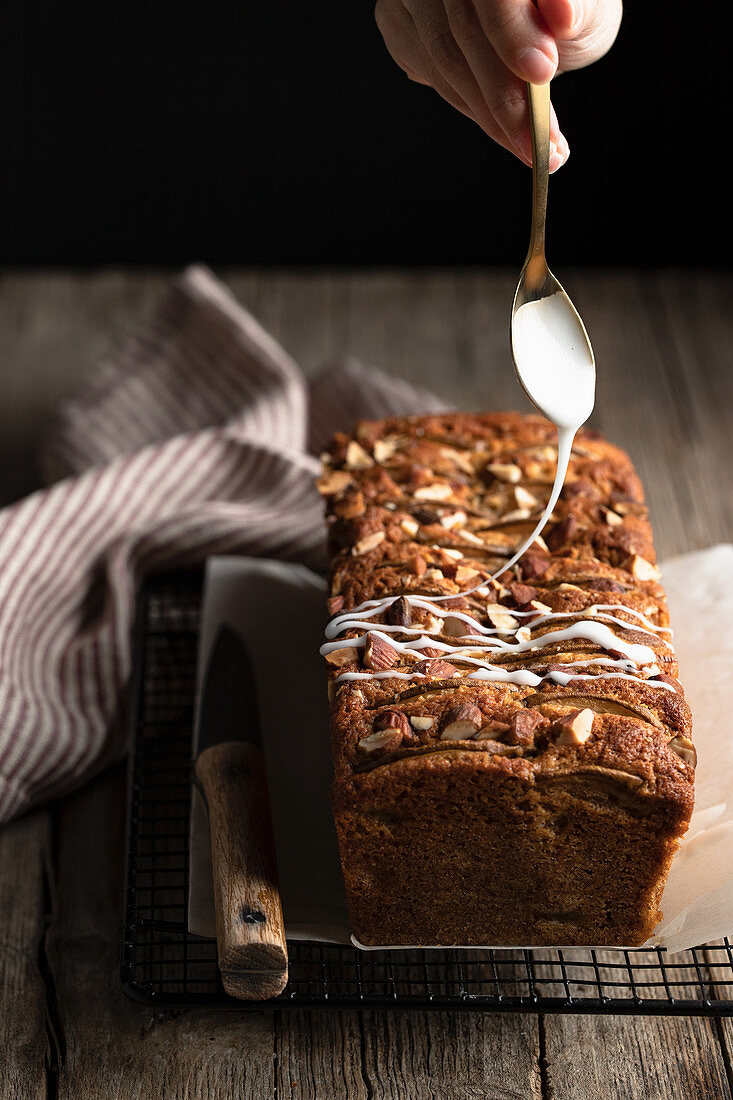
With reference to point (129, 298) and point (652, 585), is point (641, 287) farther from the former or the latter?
point (652, 585)

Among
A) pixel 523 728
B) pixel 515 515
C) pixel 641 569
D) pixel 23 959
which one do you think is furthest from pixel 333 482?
pixel 23 959

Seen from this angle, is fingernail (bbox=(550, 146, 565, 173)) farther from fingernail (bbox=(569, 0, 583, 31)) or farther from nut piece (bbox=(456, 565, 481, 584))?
nut piece (bbox=(456, 565, 481, 584))

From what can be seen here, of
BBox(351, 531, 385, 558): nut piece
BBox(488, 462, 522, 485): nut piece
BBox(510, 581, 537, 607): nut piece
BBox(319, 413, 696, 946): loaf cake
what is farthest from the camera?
BBox(488, 462, 522, 485): nut piece

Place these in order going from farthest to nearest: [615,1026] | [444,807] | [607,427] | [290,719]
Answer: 1. [607,427]
2. [290,719]
3. [615,1026]
4. [444,807]

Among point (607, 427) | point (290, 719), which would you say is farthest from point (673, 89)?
point (290, 719)

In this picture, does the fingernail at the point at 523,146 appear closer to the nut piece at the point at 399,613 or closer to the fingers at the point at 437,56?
the fingers at the point at 437,56

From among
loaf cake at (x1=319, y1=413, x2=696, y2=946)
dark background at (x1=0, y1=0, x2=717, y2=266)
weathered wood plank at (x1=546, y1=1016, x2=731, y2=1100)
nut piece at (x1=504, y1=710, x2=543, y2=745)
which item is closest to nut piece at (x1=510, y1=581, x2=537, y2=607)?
loaf cake at (x1=319, y1=413, x2=696, y2=946)
